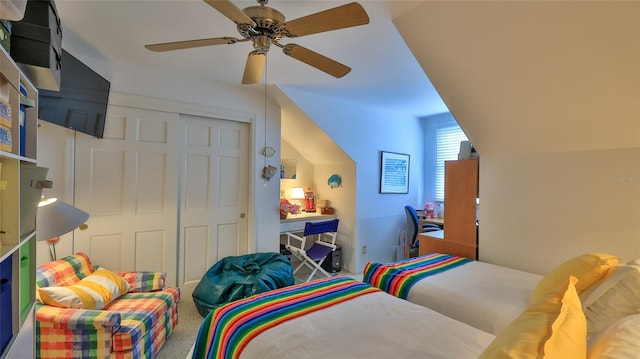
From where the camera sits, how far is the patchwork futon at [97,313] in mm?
1608

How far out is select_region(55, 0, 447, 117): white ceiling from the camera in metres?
1.78

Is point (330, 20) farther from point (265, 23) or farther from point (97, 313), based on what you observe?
point (97, 313)

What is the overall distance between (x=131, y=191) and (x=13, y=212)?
1845 millimetres

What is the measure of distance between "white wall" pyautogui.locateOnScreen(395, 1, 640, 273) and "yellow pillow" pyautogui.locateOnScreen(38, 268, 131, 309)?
104 inches

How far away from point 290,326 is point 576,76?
6.67 feet

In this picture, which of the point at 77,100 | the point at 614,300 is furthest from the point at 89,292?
the point at 614,300

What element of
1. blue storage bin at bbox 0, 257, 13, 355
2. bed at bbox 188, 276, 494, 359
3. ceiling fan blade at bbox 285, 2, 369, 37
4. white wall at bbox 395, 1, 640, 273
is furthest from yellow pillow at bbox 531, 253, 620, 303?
blue storage bin at bbox 0, 257, 13, 355

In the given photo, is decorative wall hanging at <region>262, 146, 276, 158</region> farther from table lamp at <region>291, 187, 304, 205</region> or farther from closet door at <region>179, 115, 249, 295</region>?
table lamp at <region>291, 187, 304, 205</region>

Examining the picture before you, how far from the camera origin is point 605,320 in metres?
1.18

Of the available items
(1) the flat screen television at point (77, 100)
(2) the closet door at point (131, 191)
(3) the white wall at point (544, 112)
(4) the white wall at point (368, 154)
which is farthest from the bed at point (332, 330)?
(4) the white wall at point (368, 154)

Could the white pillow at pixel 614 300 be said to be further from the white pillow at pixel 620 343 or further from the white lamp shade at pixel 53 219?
the white lamp shade at pixel 53 219

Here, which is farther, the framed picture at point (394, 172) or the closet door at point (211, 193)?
the framed picture at point (394, 172)

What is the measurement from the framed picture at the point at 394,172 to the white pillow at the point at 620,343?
10.9ft

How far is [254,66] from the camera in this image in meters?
1.91
